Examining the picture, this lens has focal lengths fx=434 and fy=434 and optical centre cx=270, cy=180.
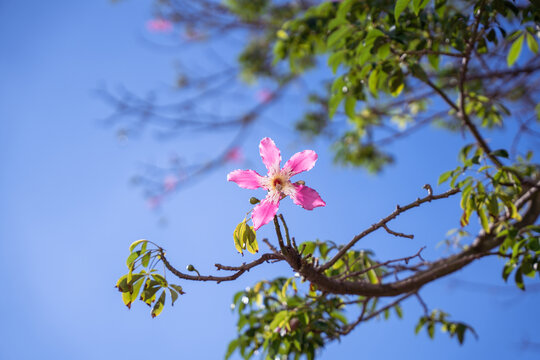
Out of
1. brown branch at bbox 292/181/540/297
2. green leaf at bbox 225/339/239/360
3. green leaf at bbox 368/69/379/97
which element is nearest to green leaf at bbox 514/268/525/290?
brown branch at bbox 292/181/540/297

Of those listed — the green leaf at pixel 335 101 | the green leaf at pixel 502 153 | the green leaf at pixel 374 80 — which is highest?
the green leaf at pixel 335 101

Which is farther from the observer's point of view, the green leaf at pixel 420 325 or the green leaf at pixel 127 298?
the green leaf at pixel 420 325

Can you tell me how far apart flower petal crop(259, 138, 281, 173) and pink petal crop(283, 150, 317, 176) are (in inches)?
0.7

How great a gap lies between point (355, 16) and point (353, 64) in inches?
7.6

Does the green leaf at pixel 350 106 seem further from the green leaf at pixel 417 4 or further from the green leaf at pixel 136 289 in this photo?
the green leaf at pixel 136 289

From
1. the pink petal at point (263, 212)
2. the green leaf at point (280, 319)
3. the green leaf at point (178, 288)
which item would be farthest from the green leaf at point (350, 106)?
the green leaf at point (178, 288)

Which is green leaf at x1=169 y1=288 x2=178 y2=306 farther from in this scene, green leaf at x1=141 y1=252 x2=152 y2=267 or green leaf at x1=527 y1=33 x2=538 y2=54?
green leaf at x1=527 y1=33 x2=538 y2=54

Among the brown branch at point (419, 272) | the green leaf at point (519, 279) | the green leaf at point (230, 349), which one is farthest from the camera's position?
the green leaf at point (230, 349)

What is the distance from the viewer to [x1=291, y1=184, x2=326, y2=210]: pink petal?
A: 75cm

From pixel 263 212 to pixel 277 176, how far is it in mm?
79

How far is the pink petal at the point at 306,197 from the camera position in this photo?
753 mm

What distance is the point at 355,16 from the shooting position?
1493mm

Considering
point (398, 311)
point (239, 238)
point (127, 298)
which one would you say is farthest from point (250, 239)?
point (398, 311)

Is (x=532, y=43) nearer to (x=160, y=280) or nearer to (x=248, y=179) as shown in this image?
(x=248, y=179)
